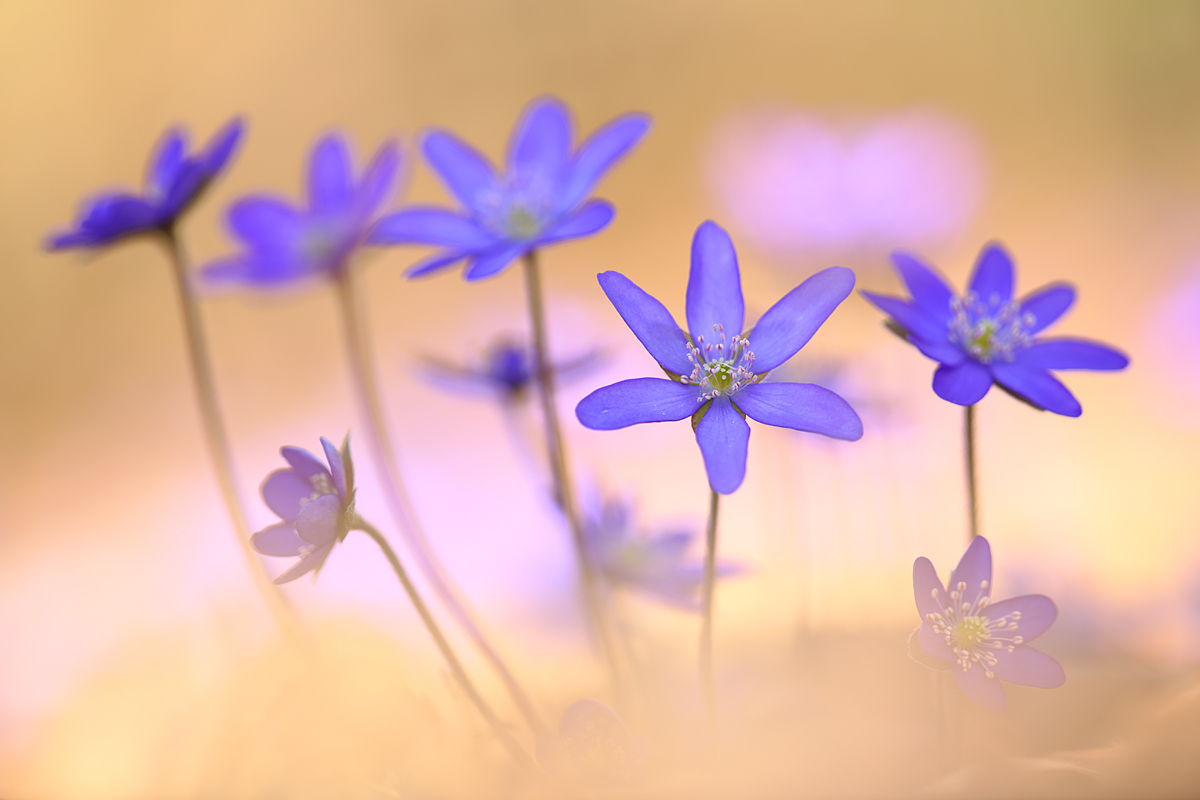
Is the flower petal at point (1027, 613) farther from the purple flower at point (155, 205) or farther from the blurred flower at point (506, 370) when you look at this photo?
the purple flower at point (155, 205)

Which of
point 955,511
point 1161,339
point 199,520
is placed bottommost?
point 955,511

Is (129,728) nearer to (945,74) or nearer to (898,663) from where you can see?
(898,663)

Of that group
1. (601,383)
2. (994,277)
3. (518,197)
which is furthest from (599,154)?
(601,383)

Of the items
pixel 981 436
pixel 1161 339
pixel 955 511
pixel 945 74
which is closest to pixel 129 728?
pixel 955 511

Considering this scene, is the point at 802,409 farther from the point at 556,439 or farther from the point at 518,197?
the point at 518,197

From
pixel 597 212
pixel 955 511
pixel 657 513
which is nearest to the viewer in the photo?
pixel 597 212

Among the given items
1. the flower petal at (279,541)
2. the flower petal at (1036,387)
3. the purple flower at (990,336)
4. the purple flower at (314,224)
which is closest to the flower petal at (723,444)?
the purple flower at (990,336)
